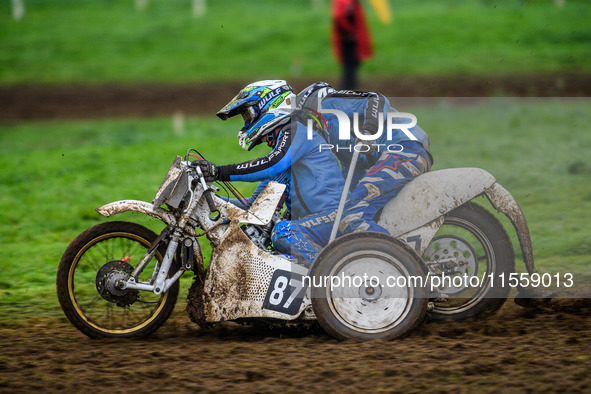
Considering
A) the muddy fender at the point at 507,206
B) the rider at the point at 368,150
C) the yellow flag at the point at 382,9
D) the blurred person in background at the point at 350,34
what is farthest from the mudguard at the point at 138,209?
the yellow flag at the point at 382,9

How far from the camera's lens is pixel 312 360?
194 inches

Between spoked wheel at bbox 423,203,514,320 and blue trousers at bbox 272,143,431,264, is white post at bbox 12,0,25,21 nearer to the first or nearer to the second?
blue trousers at bbox 272,143,431,264

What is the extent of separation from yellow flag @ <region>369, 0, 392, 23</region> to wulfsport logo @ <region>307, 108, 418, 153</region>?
822 inches

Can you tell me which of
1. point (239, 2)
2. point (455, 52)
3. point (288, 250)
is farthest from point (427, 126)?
point (239, 2)

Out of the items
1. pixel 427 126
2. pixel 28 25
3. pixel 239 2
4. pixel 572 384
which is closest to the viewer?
pixel 572 384

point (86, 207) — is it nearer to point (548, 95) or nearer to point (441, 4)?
point (548, 95)

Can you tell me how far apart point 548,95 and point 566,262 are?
9.94 meters

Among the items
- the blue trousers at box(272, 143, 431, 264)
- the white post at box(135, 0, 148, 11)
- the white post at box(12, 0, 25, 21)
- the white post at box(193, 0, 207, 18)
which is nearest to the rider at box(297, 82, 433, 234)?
the blue trousers at box(272, 143, 431, 264)

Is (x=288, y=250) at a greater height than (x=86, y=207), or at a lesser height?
lesser

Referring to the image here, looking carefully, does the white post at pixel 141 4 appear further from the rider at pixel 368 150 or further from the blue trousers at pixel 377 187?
the blue trousers at pixel 377 187

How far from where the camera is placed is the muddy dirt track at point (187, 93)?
57.5ft

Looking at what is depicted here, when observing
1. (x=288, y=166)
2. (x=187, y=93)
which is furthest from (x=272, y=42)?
(x=288, y=166)

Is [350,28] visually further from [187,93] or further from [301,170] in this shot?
[301,170]

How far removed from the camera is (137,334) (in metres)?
5.59
